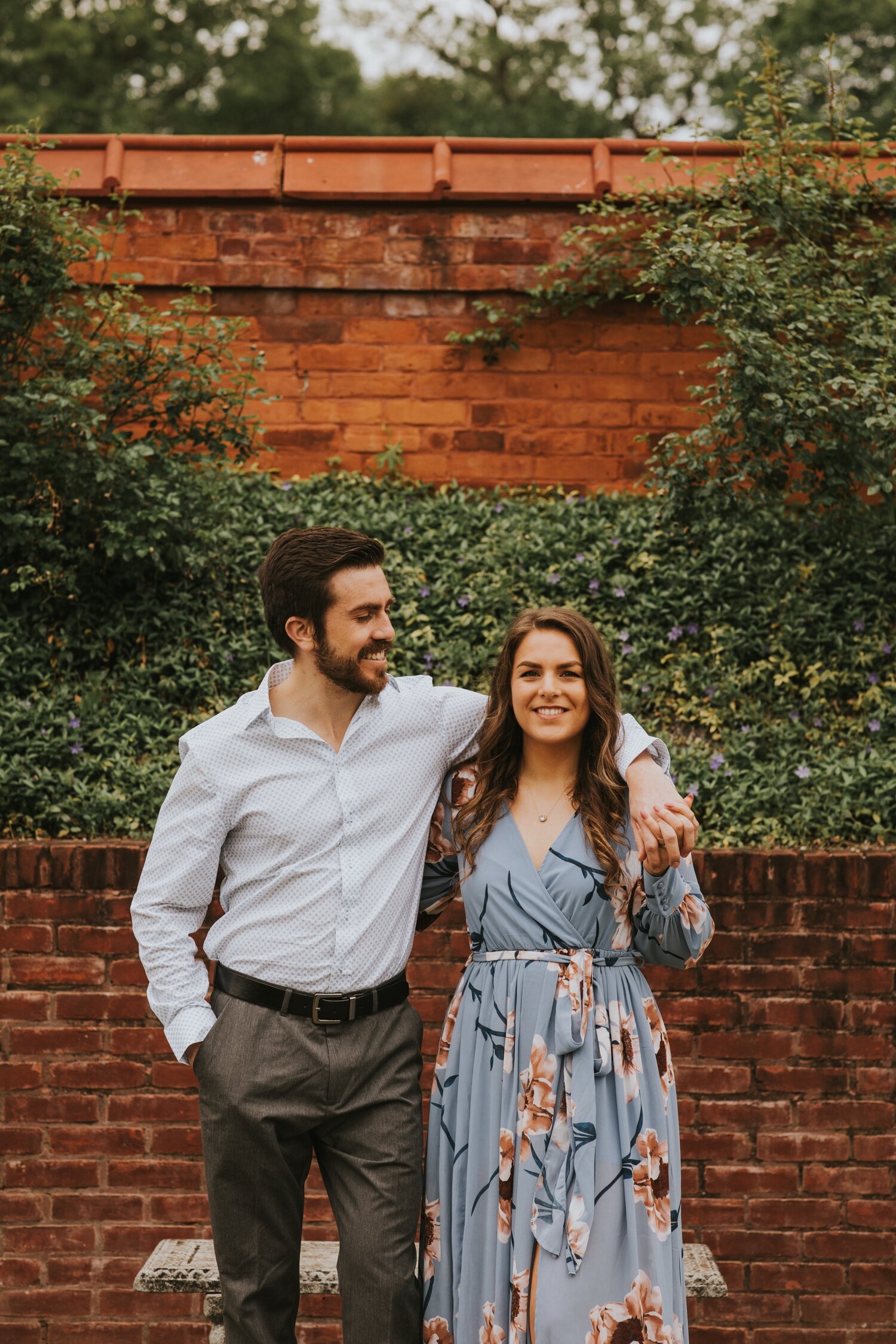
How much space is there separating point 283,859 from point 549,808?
1.93ft

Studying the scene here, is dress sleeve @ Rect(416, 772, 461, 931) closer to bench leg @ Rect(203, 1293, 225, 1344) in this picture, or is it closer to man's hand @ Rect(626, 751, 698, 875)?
man's hand @ Rect(626, 751, 698, 875)

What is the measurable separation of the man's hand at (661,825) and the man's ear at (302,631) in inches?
30.7

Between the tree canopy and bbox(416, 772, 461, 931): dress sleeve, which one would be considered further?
the tree canopy

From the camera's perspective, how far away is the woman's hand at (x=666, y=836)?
251cm

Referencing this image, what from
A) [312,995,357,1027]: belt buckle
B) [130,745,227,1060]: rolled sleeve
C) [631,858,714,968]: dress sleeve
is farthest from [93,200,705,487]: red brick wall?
[312,995,357,1027]: belt buckle

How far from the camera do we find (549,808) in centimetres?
282

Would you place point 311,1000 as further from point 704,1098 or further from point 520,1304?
point 704,1098

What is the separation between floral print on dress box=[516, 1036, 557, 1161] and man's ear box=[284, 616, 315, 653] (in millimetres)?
976

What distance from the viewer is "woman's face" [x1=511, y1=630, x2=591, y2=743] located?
9.13 feet

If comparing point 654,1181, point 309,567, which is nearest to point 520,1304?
point 654,1181

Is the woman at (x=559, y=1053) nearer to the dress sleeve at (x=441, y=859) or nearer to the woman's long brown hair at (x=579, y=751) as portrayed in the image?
the woman's long brown hair at (x=579, y=751)

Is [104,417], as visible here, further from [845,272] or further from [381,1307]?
[381,1307]

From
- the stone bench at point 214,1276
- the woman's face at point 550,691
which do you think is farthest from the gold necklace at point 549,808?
the stone bench at point 214,1276

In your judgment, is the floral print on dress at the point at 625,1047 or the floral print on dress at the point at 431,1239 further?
the floral print on dress at the point at 431,1239
